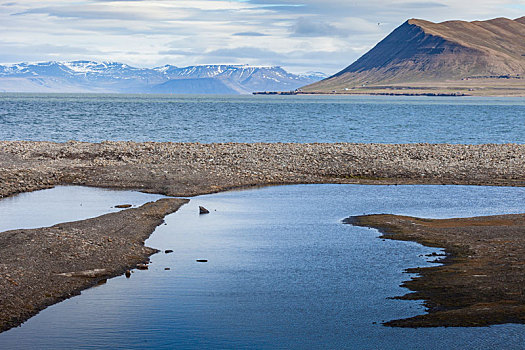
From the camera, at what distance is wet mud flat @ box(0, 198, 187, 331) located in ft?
52.4

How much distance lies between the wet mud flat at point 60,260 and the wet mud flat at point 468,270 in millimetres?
7961

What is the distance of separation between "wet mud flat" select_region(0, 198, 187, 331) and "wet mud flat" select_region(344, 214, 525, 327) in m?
7.96

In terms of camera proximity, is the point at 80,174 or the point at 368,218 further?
the point at 80,174

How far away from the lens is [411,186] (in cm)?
3734

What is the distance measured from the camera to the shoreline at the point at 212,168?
3362cm

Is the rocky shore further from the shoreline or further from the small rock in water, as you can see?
the small rock in water

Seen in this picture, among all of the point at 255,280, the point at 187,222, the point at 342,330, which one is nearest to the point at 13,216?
the point at 187,222

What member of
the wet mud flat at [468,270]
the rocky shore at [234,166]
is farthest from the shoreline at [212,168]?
the wet mud flat at [468,270]

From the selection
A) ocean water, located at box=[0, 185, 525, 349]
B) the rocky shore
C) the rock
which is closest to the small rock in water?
ocean water, located at box=[0, 185, 525, 349]

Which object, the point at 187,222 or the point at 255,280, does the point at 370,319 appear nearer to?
the point at 255,280

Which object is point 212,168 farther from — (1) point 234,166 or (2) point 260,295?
(2) point 260,295

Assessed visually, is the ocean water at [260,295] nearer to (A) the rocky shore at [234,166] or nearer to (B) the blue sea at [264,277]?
(B) the blue sea at [264,277]

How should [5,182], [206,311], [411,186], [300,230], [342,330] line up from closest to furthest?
[342,330] → [206,311] → [300,230] → [5,182] → [411,186]

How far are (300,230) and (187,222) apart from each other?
15.0 ft
